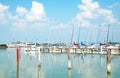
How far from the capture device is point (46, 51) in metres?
104

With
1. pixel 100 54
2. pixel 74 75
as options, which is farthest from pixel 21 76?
pixel 100 54

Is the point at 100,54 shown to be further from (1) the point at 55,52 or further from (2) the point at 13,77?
(2) the point at 13,77

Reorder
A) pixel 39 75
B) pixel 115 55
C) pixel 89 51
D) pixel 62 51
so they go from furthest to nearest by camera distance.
→ pixel 62 51, pixel 89 51, pixel 115 55, pixel 39 75

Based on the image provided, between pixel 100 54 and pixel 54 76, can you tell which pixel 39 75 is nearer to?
pixel 54 76

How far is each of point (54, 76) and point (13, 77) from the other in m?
6.31

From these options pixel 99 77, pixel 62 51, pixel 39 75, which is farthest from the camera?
pixel 62 51

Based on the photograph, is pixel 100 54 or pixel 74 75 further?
pixel 100 54

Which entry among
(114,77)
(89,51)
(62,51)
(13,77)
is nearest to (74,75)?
(114,77)

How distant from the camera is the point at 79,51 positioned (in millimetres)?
94938

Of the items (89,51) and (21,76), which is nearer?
(21,76)

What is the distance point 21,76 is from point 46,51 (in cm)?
6201

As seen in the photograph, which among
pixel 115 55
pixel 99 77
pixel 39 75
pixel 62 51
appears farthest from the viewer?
pixel 62 51

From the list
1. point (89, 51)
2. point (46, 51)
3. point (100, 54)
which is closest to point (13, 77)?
point (100, 54)

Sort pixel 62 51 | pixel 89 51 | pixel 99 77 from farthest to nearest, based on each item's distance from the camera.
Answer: pixel 62 51, pixel 89 51, pixel 99 77
